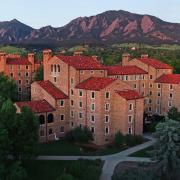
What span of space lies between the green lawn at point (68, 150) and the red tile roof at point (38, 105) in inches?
196

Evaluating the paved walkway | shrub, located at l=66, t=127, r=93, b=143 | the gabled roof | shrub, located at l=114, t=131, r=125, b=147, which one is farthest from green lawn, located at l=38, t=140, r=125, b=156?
the gabled roof

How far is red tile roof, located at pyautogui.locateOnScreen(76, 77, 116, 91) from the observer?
192 ft

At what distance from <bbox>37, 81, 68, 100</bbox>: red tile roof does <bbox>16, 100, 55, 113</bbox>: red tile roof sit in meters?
1.68

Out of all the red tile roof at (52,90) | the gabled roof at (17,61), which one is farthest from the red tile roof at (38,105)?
the gabled roof at (17,61)

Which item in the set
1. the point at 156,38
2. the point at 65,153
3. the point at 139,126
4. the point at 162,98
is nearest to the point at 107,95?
the point at 139,126

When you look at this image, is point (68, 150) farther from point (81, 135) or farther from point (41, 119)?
point (41, 119)

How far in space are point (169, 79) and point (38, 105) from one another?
27.0 meters

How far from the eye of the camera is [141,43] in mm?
188250

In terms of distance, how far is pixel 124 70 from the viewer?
240ft

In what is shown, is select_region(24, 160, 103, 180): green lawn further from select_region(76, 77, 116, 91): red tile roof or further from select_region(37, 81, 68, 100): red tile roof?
select_region(37, 81, 68, 100): red tile roof

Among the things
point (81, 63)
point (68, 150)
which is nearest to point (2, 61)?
point (81, 63)

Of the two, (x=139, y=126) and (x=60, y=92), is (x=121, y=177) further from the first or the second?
(x=60, y=92)

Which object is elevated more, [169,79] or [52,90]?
[169,79]

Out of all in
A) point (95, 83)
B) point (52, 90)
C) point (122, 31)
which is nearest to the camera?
point (95, 83)
